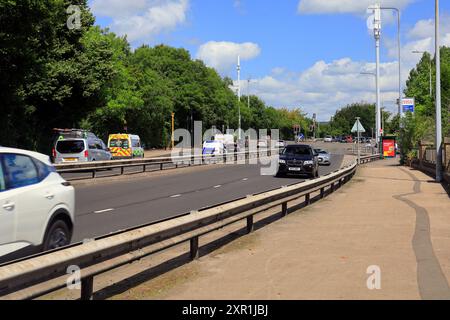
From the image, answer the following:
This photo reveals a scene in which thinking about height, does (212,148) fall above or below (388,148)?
above

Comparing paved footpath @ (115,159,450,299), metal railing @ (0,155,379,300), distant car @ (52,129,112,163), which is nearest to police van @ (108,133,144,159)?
distant car @ (52,129,112,163)

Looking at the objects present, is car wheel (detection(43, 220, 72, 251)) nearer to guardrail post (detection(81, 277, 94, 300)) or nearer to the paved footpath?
the paved footpath

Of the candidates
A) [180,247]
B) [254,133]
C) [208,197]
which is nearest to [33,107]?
[208,197]

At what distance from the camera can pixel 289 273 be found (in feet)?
24.2

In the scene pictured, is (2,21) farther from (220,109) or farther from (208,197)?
(220,109)

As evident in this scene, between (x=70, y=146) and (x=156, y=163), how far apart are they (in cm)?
474

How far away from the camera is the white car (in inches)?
247

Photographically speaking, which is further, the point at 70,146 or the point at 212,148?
the point at 212,148

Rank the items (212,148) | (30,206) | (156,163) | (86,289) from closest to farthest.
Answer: (86,289) → (30,206) → (156,163) → (212,148)

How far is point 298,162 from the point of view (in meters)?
27.0

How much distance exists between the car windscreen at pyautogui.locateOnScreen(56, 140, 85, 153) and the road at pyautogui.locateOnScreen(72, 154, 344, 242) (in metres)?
3.63

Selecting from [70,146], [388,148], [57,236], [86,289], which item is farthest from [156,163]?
[388,148]

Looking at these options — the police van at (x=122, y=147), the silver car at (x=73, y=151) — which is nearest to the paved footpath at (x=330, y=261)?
the silver car at (x=73, y=151)

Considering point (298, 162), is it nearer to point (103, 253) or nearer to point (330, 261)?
point (330, 261)
